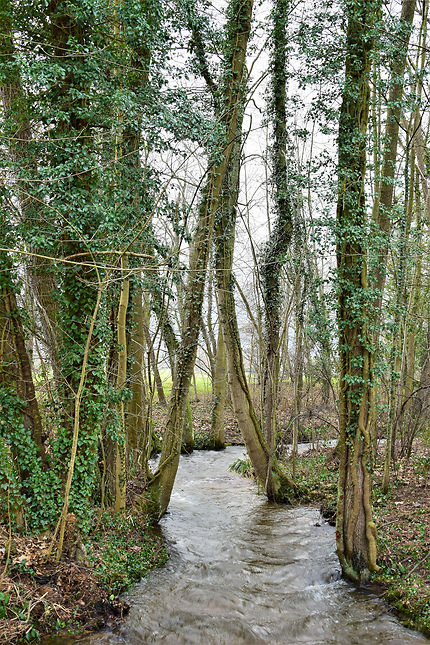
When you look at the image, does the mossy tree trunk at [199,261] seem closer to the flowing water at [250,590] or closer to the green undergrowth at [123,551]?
the green undergrowth at [123,551]

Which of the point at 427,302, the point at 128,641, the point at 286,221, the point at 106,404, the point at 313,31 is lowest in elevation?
the point at 128,641

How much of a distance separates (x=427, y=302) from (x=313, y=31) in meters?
7.35

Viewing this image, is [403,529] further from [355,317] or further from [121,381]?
[121,381]

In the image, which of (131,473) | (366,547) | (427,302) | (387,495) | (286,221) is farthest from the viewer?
(427,302)

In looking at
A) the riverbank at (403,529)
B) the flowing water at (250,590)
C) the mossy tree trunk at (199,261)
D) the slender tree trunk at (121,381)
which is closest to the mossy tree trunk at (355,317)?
the riverbank at (403,529)

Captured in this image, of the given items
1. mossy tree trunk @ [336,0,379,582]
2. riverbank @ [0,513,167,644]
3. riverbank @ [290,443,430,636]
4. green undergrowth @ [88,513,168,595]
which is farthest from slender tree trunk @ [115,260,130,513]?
riverbank @ [290,443,430,636]

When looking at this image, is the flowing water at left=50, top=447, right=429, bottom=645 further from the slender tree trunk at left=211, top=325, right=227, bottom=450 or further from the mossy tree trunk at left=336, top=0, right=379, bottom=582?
the slender tree trunk at left=211, top=325, right=227, bottom=450

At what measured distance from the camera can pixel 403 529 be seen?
23.3ft

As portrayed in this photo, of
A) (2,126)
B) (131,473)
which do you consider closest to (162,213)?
(2,126)

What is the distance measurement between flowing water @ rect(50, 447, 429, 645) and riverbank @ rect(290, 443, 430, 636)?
0.25 metres

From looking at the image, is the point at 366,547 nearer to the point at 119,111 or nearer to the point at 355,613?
the point at 355,613

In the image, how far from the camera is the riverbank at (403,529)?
18.9 feet

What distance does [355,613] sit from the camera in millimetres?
5895

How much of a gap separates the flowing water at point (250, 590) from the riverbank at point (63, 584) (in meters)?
0.24
